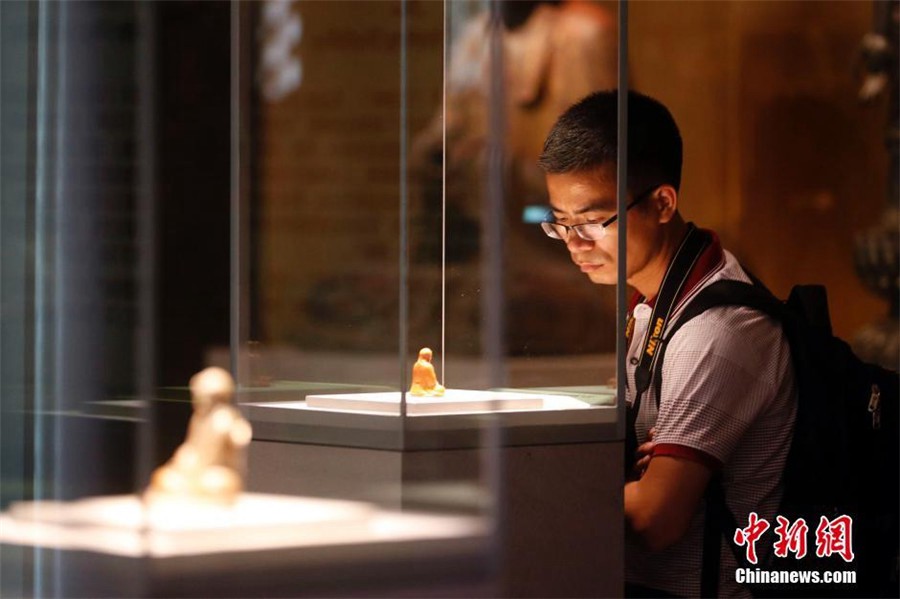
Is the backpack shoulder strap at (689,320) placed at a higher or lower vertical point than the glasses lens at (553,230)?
lower

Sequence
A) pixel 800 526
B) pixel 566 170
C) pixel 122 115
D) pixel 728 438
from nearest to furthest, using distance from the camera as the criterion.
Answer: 1. pixel 122 115
2. pixel 566 170
3. pixel 728 438
4. pixel 800 526

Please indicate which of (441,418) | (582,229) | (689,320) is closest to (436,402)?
(441,418)

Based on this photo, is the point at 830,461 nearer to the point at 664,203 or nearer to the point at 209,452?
the point at 664,203

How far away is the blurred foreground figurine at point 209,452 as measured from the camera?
1.73m

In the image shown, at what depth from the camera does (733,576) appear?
244cm

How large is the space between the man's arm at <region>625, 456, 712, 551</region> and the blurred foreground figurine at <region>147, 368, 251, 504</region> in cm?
66

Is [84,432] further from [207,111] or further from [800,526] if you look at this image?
[800,526]

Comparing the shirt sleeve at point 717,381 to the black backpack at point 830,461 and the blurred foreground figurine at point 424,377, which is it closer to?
the black backpack at point 830,461

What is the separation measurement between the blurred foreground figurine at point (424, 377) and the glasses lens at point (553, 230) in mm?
299

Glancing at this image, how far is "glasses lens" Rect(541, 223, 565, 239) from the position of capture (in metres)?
2.02

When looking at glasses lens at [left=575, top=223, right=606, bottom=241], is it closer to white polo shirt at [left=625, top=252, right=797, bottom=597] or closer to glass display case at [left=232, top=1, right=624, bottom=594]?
glass display case at [left=232, top=1, right=624, bottom=594]

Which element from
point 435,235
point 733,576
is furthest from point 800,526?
point 435,235

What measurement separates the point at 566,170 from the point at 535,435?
16.0 inches
